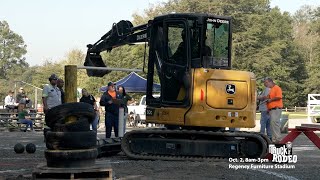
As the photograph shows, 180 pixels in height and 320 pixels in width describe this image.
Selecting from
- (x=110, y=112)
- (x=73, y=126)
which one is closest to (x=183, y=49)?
(x=73, y=126)

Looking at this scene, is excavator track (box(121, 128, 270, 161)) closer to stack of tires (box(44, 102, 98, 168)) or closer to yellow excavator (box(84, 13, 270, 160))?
yellow excavator (box(84, 13, 270, 160))

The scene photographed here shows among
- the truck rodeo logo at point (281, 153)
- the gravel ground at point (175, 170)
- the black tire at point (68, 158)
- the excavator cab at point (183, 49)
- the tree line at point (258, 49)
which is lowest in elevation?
the gravel ground at point (175, 170)

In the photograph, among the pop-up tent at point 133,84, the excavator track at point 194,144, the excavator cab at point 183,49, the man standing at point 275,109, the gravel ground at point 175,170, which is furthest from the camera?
the pop-up tent at point 133,84

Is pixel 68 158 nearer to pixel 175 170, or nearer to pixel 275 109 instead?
pixel 175 170

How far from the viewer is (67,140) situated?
838 cm

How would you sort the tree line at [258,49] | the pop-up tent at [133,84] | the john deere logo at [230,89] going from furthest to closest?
the tree line at [258,49]
the pop-up tent at [133,84]
the john deere logo at [230,89]

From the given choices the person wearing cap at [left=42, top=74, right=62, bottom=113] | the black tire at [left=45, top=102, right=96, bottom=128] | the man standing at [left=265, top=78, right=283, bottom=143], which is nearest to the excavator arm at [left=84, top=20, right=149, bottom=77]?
the person wearing cap at [left=42, top=74, right=62, bottom=113]

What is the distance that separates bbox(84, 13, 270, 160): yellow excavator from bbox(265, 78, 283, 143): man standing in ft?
10.4

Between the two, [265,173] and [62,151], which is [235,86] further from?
[62,151]

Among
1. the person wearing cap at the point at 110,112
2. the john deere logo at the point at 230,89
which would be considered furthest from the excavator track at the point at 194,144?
the person wearing cap at the point at 110,112

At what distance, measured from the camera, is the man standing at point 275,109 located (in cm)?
1516

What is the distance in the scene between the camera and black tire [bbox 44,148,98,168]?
325 inches

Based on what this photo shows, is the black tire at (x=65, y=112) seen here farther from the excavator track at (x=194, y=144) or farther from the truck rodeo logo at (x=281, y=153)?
the truck rodeo logo at (x=281, y=153)

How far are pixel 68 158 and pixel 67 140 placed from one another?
0.91 ft
